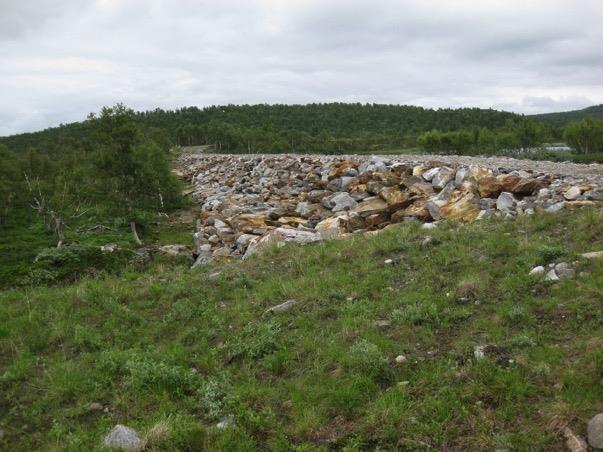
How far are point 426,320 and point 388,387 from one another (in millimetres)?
1513

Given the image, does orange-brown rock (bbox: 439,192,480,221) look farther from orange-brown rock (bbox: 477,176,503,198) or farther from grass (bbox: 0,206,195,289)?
grass (bbox: 0,206,195,289)

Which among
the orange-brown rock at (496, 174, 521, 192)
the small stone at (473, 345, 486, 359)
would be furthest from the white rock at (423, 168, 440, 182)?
the small stone at (473, 345, 486, 359)

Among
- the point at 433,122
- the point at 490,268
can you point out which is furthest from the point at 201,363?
the point at 433,122

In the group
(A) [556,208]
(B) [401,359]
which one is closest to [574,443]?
(B) [401,359]

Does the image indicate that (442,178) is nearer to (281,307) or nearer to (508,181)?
(508,181)

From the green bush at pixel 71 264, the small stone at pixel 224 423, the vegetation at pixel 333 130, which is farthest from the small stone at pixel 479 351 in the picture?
the vegetation at pixel 333 130

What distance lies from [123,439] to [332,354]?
2645 millimetres

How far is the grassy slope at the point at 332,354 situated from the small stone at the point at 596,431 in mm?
120

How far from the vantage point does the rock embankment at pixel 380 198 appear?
13938mm

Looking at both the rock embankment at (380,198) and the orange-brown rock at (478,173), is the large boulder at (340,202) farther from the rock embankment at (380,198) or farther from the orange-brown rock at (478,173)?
the orange-brown rock at (478,173)

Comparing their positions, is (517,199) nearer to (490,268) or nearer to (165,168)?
(490,268)

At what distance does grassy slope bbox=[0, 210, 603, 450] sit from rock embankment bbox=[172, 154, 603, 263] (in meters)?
4.20

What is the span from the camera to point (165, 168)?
41500mm

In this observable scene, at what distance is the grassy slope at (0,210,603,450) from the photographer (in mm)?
4684
